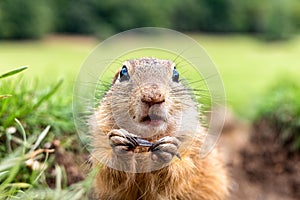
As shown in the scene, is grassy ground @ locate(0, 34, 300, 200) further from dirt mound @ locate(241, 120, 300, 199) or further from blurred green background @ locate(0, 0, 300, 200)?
dirt mound @ locate(241, 120, 300, 199)

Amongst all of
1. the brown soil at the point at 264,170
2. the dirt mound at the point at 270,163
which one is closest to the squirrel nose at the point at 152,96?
Answer: the brown soil at the point at 264,170

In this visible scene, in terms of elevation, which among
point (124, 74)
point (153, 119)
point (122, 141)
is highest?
point (124, 74)

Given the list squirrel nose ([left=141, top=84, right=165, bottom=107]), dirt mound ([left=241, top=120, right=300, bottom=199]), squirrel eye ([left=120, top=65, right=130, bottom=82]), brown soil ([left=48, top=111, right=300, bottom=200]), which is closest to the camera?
squirrel nose ([left=141, top=84, right=165, bottom=107])

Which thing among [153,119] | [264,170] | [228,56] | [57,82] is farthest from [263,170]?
[228,56]

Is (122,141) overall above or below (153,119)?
below

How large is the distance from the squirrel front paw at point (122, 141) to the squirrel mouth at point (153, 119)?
11 centimetres

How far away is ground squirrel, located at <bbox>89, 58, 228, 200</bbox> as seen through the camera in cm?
245

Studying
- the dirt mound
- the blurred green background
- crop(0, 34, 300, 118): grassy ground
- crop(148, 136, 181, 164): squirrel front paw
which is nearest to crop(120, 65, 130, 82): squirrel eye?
crop(148, 136, 181, 164): squirrel front paw

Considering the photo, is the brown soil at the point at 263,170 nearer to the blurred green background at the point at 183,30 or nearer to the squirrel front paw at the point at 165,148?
the squirrel front paw at the point at 165,148

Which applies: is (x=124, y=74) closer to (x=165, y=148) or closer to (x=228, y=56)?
(x=165, y=148)

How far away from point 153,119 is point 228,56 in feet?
71.2

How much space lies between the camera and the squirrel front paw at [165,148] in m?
2.53

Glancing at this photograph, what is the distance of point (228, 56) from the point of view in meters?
23.8

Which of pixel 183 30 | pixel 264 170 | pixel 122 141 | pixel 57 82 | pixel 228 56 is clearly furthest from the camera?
pixel 183 30
